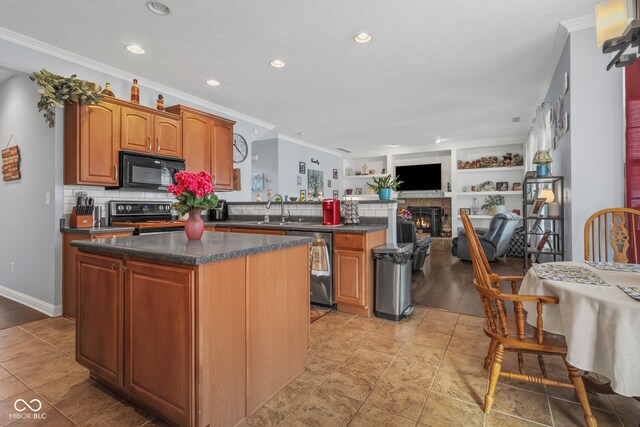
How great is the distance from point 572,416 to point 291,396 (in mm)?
1428

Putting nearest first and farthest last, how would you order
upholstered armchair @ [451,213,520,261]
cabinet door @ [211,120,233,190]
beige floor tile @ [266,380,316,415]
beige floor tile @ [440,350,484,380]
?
beige floor tile @ [266,380,316,415]
beige floor tile @ [440,350,484,380]
cabinet door @ [211,120,233,190]
upholstered armchair @ [451,213,520,261]

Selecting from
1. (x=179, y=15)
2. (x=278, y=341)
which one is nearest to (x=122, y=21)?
(x=179, y=15)

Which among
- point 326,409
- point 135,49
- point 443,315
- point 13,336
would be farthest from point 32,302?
point 443,315

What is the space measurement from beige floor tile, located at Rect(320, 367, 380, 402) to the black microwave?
9.66 ft

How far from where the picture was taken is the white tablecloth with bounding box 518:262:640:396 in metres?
1.14

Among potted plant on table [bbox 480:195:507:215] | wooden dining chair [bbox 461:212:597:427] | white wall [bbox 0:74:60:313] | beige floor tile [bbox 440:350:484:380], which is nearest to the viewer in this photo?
wooden dining chair [bbox 461:212:597:427]

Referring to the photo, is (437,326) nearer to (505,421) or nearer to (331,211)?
(505,421)

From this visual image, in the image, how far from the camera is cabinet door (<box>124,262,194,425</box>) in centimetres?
136

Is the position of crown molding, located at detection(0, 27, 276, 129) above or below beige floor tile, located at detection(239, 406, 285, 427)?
above

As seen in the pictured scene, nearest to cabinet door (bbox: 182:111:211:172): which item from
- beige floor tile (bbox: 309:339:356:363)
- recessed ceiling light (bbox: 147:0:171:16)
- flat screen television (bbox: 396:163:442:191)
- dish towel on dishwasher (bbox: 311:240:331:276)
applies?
recessed ceiling light (bbox: 147:0:171:16)

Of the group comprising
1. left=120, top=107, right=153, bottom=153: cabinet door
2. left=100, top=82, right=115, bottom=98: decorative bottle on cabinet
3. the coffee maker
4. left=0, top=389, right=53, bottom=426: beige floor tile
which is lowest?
left=0, top=389, right=53, bottom=426: beige floor tile

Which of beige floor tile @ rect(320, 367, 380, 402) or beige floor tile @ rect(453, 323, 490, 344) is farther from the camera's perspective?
beige floor tile @ rect(453, 323, 490, 344)

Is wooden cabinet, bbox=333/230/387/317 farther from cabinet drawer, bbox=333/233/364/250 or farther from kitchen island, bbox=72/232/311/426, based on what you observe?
kitchen island, bbox=72/232/311/426

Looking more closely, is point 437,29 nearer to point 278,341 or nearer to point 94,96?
point 278,341
